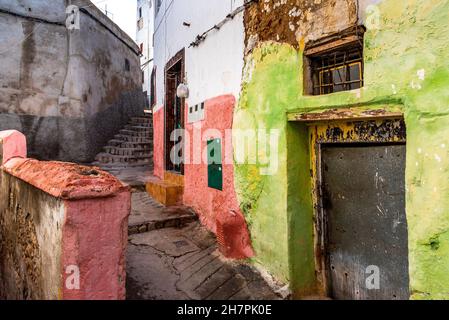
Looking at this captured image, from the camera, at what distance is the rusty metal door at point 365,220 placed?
296cm

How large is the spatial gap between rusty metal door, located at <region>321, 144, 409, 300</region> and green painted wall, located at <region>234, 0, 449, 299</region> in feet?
1.00

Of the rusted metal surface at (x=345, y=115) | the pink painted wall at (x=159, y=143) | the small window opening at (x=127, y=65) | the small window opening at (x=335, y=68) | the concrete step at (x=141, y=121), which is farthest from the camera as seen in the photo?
the small window opening at (x=127, y=65)

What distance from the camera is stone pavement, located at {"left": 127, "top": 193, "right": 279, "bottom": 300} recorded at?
11.9ft

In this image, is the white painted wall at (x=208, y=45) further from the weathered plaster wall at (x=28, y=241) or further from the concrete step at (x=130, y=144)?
the concrete step at (x=130, y=144)

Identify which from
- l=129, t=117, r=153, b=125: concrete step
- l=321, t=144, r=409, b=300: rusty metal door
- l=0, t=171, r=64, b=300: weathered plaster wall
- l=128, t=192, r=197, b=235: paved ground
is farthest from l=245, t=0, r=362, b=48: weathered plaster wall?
l=129, t=117, r=153, b=125: concrete step

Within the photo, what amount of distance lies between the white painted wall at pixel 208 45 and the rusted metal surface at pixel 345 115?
1404 mm

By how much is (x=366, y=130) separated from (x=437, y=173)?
3.19 ft

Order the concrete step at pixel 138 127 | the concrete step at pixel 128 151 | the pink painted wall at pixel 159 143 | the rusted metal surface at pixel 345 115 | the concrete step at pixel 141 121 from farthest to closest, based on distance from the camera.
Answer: the concrete step at pixel 141 121
the concrete step at pixel 138 127
the concrete step at pixel 128 151
the pink painted wall at pixel 159 143
the rusted metal surface at pixel 345 115

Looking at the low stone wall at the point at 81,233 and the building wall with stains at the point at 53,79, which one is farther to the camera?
the building wall with stains at the point at 53,79

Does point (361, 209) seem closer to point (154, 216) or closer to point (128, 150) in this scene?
point (154, 216)

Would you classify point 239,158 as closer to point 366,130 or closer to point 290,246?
point 290,246

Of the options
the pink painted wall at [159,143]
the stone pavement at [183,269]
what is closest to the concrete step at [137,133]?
the pink painted wall at [159,143]

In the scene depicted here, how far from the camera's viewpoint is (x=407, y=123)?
2.42m

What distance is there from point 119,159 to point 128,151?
0.50 metres
